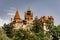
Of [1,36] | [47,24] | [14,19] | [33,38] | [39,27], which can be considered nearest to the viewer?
[1,36]

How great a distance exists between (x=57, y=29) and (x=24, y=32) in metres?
29.6

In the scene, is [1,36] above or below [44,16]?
below

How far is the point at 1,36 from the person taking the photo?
170ft

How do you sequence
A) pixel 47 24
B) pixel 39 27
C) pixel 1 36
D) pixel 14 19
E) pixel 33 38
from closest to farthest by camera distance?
1. pixel 1 36
2. pixel 33 38
3. pixel 39 27
4. pixel 47 24
5. pixel 14 19

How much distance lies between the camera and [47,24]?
103 meters

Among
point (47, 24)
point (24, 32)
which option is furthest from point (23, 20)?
point (24, 32)

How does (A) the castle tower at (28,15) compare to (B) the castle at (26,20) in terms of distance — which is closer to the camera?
(B) the castle at (26,20)

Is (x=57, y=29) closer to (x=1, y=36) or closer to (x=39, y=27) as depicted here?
(x=39, y=27)

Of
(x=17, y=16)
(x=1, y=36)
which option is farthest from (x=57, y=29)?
(x=1, y=36)

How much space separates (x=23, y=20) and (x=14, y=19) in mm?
4174

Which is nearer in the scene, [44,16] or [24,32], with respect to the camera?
[24,32]

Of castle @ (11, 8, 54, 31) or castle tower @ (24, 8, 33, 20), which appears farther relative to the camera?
castle tower @ (24, 8, 33, 20)

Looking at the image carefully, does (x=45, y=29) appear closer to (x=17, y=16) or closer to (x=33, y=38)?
(x=17, y=16)

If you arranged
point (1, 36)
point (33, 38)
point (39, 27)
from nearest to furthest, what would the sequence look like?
point (1, 36), point (33, 38), point (39, 27)
